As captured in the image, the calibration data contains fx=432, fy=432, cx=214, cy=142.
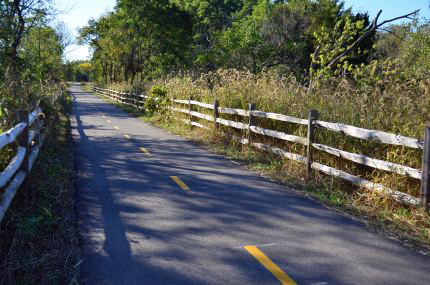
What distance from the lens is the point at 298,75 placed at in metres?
36.1

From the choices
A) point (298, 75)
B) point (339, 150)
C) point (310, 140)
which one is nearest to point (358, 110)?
point (310, 140)

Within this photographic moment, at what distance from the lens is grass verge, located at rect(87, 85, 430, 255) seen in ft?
18.9

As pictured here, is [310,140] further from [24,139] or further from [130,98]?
[130,98]

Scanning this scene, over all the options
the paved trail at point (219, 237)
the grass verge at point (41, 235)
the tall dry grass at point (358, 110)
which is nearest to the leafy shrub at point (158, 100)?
the tall dry grass at point (358, 110)

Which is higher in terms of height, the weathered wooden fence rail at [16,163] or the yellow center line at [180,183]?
the weathered wooden fence rail at [16,163]

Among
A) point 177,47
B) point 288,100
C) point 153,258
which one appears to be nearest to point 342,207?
point 153,258

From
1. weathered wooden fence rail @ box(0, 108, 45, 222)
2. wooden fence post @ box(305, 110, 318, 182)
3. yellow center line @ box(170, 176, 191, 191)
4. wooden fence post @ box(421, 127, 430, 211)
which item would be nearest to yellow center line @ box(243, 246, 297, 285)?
wooden fence post @ box(421, 127, 430, 211)

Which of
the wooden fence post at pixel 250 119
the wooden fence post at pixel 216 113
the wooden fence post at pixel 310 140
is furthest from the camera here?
the wooden fence post at pixel 216 113

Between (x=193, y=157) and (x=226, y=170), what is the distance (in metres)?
1.93

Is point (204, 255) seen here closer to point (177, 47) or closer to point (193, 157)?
point (193, 157)

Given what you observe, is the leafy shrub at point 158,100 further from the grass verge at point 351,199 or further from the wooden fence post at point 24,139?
the wooden fence post at point 24,139

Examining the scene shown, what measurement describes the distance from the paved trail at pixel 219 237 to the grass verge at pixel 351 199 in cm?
32

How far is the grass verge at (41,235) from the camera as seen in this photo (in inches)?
169

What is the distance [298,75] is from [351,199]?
30.0 metres
